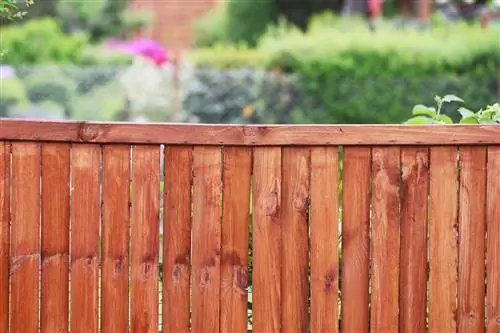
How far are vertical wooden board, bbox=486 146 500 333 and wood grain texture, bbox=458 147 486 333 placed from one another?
0.06 ft

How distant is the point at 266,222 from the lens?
11.2 ft

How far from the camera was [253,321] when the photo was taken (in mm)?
3439

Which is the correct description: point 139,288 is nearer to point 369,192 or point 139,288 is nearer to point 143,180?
point 143,180

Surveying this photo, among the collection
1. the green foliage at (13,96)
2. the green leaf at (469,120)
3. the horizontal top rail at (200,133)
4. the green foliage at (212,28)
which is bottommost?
the horizontal top rail at (200,133)

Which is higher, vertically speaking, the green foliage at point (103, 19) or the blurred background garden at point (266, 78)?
the green foliage at point (103, 19)

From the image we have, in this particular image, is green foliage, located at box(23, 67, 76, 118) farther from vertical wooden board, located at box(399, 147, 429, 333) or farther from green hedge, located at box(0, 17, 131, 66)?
vertical wooden board, located at box(399, 147, 429, 333)

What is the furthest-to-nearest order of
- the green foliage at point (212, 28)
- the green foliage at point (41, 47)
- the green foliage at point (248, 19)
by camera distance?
1. the green foliage at point (212, 28)
2. the green foliage at point (248, 19)
3. the green foliage at point (41, 47)

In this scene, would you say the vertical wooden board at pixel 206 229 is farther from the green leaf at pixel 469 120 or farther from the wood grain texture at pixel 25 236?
the green leaf at pixel 469 120

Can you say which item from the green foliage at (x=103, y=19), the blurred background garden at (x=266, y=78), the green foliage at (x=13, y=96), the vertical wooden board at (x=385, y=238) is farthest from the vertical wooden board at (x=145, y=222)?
the green foliage at (x=103, y=19)

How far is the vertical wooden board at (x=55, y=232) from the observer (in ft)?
11.2

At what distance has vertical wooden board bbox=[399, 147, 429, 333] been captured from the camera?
344 centimetres

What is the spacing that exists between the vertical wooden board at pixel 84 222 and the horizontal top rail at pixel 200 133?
7 centimetres

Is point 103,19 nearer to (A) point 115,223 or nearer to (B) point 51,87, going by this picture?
(B) point 51,87

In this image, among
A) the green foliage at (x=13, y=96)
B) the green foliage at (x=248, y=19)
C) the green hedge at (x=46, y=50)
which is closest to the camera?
the green foliage at (x=13, y=96)
